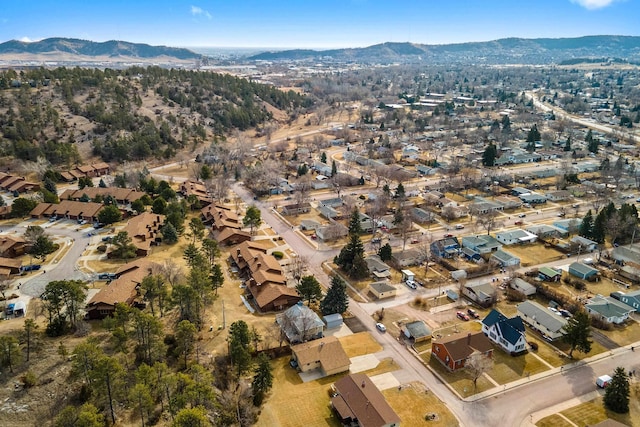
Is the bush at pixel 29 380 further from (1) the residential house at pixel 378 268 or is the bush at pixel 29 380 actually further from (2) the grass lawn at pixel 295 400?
(1) the residential house at pixel 378 268

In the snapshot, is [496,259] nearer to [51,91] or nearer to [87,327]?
[87,327]

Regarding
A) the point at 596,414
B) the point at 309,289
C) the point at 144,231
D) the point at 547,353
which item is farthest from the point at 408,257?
the point at 144,231

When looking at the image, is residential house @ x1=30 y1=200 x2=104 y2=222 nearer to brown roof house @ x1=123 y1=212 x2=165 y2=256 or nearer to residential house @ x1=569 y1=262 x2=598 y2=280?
brown roof house @ x1=123 y1=212 x2=165 y2=256

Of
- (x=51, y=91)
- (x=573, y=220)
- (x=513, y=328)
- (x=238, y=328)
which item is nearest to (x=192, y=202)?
(x=238, y=328)

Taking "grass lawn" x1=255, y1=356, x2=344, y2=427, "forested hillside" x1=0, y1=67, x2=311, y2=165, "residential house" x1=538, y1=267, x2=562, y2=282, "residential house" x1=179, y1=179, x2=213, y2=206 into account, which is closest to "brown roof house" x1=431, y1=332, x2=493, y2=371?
"grass lawn" x1=255, y1=356, x2=344, y2=427

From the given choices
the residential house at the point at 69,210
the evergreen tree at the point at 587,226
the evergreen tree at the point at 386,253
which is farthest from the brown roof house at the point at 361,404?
the residential house at the point at 69,210

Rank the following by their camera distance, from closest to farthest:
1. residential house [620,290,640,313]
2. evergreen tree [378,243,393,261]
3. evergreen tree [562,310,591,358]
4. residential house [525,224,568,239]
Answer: evergreen tree [562,310,591,358]
residential house [620,290,640,313]
evergreen tree [378,243,393,261]
residential house [525,224,568,239]
